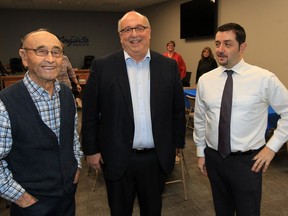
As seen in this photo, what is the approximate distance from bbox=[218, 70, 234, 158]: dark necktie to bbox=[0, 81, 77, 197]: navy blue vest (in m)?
0.92

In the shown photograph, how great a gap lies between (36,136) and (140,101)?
→ 65cm

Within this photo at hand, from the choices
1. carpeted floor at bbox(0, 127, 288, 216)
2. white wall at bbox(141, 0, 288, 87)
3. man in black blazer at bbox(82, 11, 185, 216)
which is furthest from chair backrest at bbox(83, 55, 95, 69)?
man in black blazer at bbox(82, 11, 185, 216)

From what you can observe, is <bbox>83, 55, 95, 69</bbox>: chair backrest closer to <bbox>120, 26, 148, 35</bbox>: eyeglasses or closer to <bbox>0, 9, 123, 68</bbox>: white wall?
<bbox>0, 9, 123, 68</bbox>: white wall

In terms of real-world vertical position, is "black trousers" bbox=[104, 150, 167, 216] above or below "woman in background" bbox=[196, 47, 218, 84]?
below

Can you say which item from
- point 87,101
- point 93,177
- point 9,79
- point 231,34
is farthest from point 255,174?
point 9,79

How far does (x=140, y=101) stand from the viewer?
164 cm

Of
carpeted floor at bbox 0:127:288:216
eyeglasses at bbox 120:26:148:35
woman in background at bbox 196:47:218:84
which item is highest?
eyeglasses at bbox 120:26:148:35

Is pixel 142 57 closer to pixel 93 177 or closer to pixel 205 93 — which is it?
pixel 205 93

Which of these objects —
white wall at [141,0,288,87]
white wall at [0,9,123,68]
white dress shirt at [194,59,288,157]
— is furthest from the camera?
white wall at [0,9,123,68]

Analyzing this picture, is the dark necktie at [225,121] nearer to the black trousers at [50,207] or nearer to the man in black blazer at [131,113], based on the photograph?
the man in black blazer at [131,113]

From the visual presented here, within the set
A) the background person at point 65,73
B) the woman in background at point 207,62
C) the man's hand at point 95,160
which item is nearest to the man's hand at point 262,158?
the man's hand at point 95,160

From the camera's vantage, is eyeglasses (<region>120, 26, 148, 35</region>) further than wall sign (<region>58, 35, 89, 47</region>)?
No

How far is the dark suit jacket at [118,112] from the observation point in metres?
1.61

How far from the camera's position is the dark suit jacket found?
1614 millimetres
